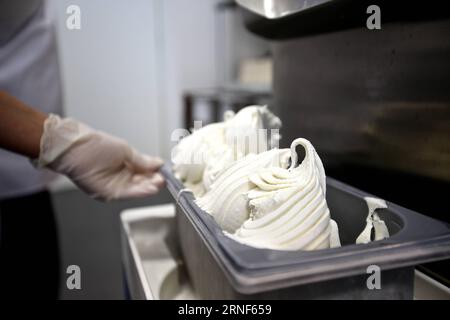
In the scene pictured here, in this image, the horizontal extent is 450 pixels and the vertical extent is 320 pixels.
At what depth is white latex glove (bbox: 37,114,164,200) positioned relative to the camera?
117 centimetres

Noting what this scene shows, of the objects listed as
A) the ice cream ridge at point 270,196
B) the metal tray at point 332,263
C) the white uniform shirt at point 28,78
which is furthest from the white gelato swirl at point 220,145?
the white uniform shirt at point 28,78

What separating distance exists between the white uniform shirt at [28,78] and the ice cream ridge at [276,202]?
118cm

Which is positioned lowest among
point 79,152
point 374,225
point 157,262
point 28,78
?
point 157,262

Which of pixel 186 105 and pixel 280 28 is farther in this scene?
pixel 186 105

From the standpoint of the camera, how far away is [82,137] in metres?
1.21

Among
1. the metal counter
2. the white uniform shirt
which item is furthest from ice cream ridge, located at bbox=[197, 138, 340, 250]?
the white uniform shirt

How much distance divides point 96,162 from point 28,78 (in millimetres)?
649

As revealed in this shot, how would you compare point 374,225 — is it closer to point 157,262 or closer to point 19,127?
point 157,262

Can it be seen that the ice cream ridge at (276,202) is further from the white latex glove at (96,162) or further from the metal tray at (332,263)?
the white latex glove at (96,162)

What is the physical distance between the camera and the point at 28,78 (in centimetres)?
161

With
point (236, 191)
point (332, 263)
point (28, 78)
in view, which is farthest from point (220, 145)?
point (28, 78)

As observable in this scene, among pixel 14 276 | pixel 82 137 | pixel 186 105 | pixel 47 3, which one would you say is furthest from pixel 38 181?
pixel 186 105

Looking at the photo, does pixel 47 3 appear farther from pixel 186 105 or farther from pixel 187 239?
pixel 186 105

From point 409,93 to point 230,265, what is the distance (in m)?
0.57
